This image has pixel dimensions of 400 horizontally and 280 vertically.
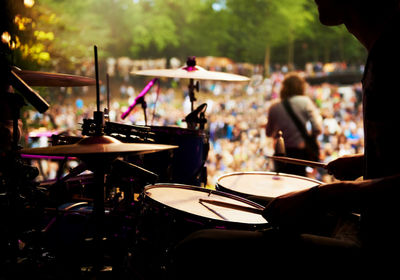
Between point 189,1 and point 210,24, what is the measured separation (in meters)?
2.11

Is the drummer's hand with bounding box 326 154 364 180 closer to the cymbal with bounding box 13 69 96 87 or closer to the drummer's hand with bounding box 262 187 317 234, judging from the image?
the drummer's hand with bounding box 262 187 317 234

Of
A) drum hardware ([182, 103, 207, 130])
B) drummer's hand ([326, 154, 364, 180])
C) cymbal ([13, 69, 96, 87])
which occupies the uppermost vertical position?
cymbal ([13, 69, 96, 87])

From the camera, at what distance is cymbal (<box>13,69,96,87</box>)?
1908mm

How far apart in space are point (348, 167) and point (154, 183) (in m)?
0.84

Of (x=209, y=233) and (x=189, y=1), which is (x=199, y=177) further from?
(x=189, y=1)

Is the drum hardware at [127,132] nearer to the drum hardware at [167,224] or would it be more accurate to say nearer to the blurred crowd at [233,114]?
the drum hardware at [167,224]

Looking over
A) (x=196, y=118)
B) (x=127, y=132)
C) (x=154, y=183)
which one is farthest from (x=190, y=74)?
(x=154, y=183)

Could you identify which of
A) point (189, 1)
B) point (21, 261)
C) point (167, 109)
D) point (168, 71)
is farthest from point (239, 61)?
point (21, 261)

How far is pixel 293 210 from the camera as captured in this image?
105 centimetres

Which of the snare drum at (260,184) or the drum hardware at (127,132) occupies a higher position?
the drum hardware at (127,132)

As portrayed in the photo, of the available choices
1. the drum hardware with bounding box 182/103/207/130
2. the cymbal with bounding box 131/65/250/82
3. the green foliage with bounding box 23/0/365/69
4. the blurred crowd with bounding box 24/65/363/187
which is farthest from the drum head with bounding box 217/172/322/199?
the green foliage with bounding box 23/0/365/69

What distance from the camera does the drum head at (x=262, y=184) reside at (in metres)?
1.96

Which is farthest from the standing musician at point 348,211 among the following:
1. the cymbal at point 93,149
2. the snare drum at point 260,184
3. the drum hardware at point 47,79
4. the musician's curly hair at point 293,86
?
the musician's curly hair at point 293,86

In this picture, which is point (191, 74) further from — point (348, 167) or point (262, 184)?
point (348, 167)
